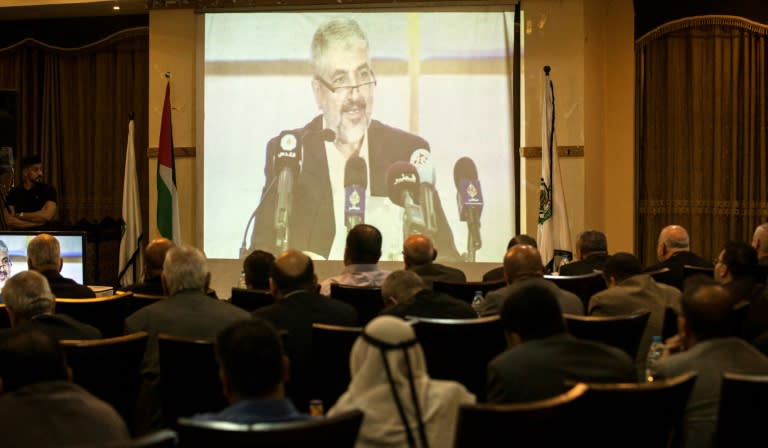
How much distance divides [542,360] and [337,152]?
6541 mm

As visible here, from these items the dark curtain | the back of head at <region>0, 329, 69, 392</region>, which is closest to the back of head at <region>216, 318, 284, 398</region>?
the back of head at <region>0, 329, 69, 392</region>

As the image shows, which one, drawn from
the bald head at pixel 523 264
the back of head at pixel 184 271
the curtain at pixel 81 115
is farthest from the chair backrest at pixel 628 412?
the curtain at pixel 81 115

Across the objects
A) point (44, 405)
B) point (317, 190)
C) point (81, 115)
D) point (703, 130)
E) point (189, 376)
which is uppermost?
point (81, 115)

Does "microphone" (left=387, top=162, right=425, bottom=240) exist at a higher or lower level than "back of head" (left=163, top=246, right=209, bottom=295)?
higher

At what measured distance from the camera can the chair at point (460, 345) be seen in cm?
399

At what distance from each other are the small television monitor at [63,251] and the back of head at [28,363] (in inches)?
200

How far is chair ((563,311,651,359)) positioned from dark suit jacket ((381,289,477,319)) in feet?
1.72

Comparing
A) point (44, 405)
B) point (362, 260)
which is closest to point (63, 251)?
point (362, 260)

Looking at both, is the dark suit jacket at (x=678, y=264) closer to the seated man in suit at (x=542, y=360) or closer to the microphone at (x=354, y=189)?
the seated man in suit at (x=542, y=360)

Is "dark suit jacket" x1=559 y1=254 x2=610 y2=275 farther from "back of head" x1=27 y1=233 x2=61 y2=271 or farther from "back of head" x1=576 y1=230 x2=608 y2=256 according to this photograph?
"back of head" x1=27 y1=233 x2=61 y2=271

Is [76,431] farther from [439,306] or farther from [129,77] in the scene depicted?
[129,77]

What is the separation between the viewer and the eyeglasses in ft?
31.1

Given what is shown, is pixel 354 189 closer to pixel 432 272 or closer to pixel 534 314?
pixel 432 272

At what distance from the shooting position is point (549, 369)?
3135 mm
